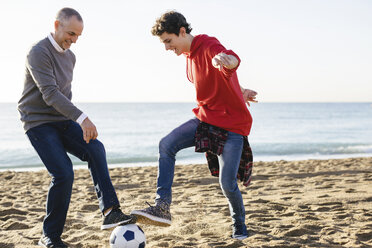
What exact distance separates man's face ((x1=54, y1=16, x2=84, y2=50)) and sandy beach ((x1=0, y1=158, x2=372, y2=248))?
2049 mm

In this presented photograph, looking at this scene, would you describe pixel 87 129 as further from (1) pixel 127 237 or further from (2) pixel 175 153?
(1) pixel 127 237

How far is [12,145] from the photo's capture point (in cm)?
2114

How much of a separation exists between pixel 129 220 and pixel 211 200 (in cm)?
264

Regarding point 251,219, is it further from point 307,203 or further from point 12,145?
point 12,145

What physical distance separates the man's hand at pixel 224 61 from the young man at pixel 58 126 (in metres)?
1.22

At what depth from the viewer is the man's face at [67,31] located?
12.6 feet

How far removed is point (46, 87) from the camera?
3.75m

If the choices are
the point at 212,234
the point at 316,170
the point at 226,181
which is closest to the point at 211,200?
the point at 212,234

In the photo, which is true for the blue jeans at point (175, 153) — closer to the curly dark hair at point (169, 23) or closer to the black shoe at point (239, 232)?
the black shoe at point (239, 232)

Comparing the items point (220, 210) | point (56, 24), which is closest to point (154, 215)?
point (56, 24)

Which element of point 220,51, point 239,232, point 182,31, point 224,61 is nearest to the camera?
point 224,61

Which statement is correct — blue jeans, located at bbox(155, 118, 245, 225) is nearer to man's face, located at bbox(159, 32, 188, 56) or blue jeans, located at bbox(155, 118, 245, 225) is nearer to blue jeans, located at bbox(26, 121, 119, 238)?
blue jeans, located at bbox(26, 121, 119, 238)

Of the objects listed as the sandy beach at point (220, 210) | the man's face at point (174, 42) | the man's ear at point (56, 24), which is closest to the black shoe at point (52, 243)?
the sandy beach at point (220, 210)

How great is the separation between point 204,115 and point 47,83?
57.1 inches
